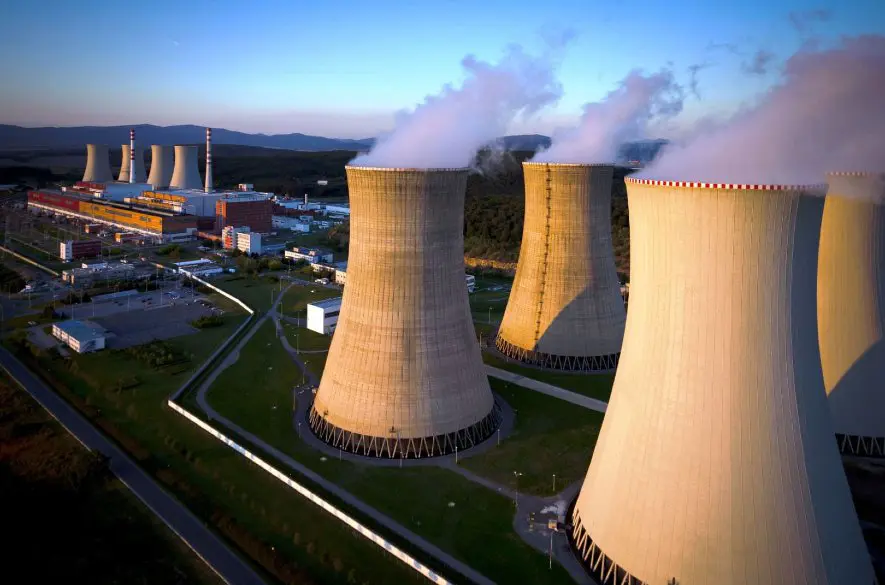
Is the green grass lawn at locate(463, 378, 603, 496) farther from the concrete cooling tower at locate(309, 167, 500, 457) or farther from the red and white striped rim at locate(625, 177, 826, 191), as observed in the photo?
the red and white striped rim at locate(625, 177, 826, 191)

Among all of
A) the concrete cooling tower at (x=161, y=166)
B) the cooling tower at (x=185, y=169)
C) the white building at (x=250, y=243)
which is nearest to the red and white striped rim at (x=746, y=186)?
the white building at (x=250, y=243)

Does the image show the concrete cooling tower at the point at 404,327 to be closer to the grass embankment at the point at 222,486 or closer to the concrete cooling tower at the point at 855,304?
the grass embankment at the point at 222,486

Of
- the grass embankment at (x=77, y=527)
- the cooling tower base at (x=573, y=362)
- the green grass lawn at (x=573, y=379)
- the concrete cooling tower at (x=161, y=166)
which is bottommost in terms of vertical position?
the grass embankment at (x=77, y=527)

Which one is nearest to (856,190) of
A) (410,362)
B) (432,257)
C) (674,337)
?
(674,337)

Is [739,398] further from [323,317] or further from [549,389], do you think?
[323,317]

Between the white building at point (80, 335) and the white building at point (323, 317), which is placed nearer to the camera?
the white building at point (80, 335)

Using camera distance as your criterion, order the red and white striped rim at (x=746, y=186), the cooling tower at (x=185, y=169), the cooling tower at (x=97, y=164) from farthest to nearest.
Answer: the cooling tower at (x=97, y=164) → the cooling tower at (x=185, y=169) → the red and white striped rim at (x=746, y=186)

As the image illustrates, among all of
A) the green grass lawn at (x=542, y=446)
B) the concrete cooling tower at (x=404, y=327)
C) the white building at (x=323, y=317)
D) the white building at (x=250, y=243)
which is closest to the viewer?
the concrete cooling tower at (x=404, y=327)

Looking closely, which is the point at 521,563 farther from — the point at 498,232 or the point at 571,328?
the point at 498,232
